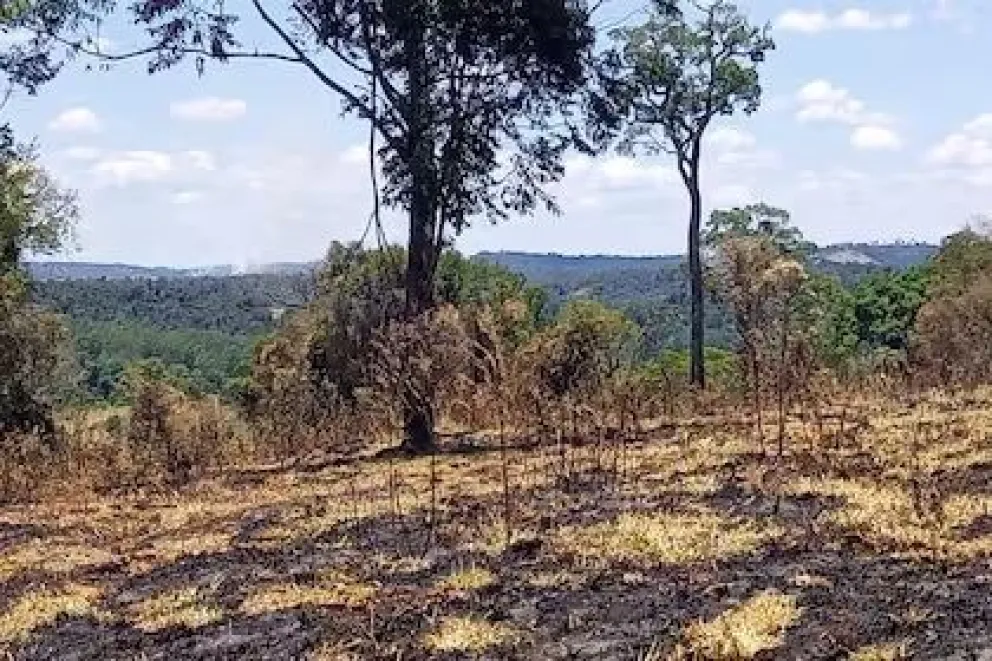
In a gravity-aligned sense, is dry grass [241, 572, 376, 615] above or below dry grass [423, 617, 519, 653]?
below

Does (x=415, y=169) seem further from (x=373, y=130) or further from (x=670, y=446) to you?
(x=670, y=446)

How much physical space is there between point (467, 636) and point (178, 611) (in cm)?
214

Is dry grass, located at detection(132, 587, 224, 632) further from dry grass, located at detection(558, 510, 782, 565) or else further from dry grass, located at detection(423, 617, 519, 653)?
dry grass, located at detection(558, 510, 782, 565)

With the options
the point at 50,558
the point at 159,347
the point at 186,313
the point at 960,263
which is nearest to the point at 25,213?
the point at 50,558

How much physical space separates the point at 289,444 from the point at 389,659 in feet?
41.0

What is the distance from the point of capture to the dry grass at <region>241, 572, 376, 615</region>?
288 inches

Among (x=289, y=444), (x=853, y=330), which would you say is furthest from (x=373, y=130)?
(x=853, y=330)

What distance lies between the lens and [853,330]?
217ft

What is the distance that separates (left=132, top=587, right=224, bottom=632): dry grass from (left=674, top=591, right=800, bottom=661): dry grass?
2.77 metres

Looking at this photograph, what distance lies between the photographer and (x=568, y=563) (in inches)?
302

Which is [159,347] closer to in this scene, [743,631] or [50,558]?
[50,558]

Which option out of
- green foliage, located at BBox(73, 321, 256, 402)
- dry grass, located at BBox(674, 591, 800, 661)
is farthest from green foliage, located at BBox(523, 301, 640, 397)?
green foliage, located at BBox(73, 321, 256, 402)

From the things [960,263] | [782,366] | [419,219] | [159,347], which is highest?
[419,219]

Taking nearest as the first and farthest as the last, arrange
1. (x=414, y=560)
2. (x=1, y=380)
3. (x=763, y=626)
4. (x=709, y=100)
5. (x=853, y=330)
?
(x=763, y=626) → (x=414, y=560) → (x=1, y=380) → (x=709, y=100) → (x=853, y=330)
